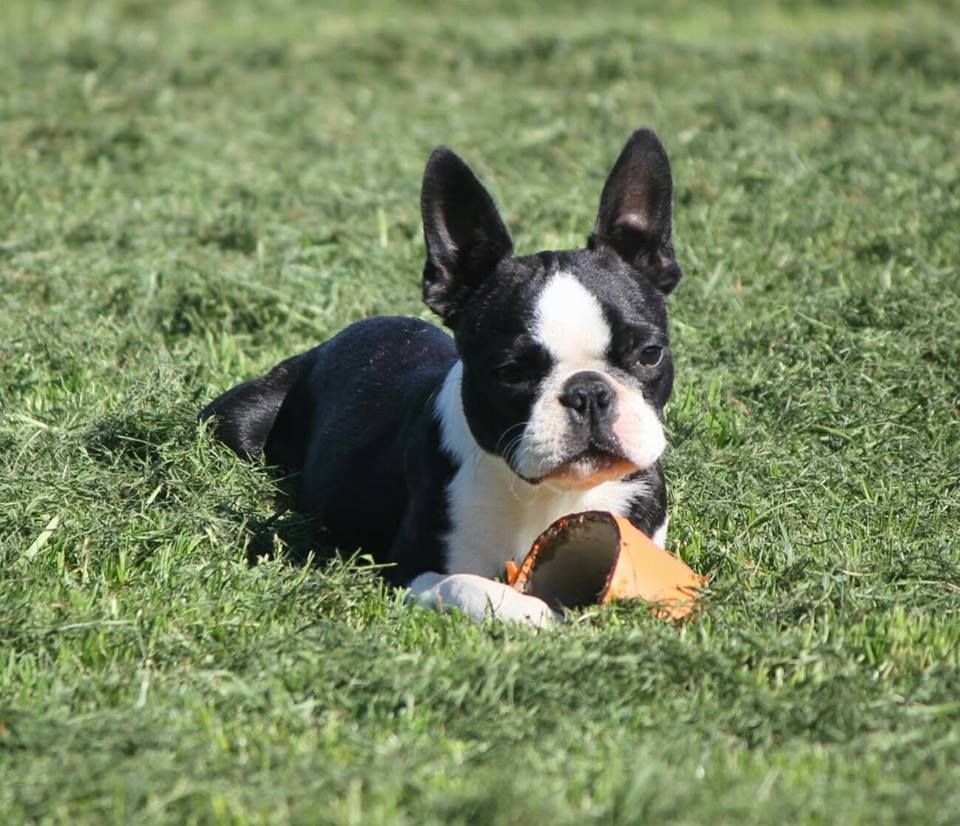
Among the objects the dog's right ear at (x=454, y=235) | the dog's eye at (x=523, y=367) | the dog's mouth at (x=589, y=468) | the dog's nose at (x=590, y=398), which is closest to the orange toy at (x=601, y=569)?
the dog's mouth at (x=589, y=468)

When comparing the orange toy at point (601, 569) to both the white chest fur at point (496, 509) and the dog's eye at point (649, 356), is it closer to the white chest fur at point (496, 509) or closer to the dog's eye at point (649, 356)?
the white chest fur at point (496, 509)

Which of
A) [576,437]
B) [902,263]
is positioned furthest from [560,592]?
[902,263]

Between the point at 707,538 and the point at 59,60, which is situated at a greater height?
the point at 59,60

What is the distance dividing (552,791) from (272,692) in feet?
3.40

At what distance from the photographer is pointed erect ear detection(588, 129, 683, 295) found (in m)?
6.17

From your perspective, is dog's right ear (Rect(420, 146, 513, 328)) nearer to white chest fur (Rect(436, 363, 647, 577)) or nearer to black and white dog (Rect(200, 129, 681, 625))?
black and white dog (Rect(200, 129, 681, 625))

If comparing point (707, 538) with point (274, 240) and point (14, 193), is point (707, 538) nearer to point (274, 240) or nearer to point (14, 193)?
point (274, 240)

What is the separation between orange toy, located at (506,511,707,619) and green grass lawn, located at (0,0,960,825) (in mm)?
125

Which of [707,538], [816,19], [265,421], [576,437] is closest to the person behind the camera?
[576,437]

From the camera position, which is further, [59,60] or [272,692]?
[59,60]

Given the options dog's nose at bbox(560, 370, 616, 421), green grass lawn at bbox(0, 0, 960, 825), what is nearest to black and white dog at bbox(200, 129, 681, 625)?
dog's nose at bbox(560, 370, 616, 421)

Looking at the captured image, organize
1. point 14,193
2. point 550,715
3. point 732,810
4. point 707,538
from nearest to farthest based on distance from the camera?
1. point 732,810
2. point 550,715
3. point 707,538
4. point 14,193

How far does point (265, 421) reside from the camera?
730 cm

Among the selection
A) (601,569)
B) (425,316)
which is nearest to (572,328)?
(601,569)
